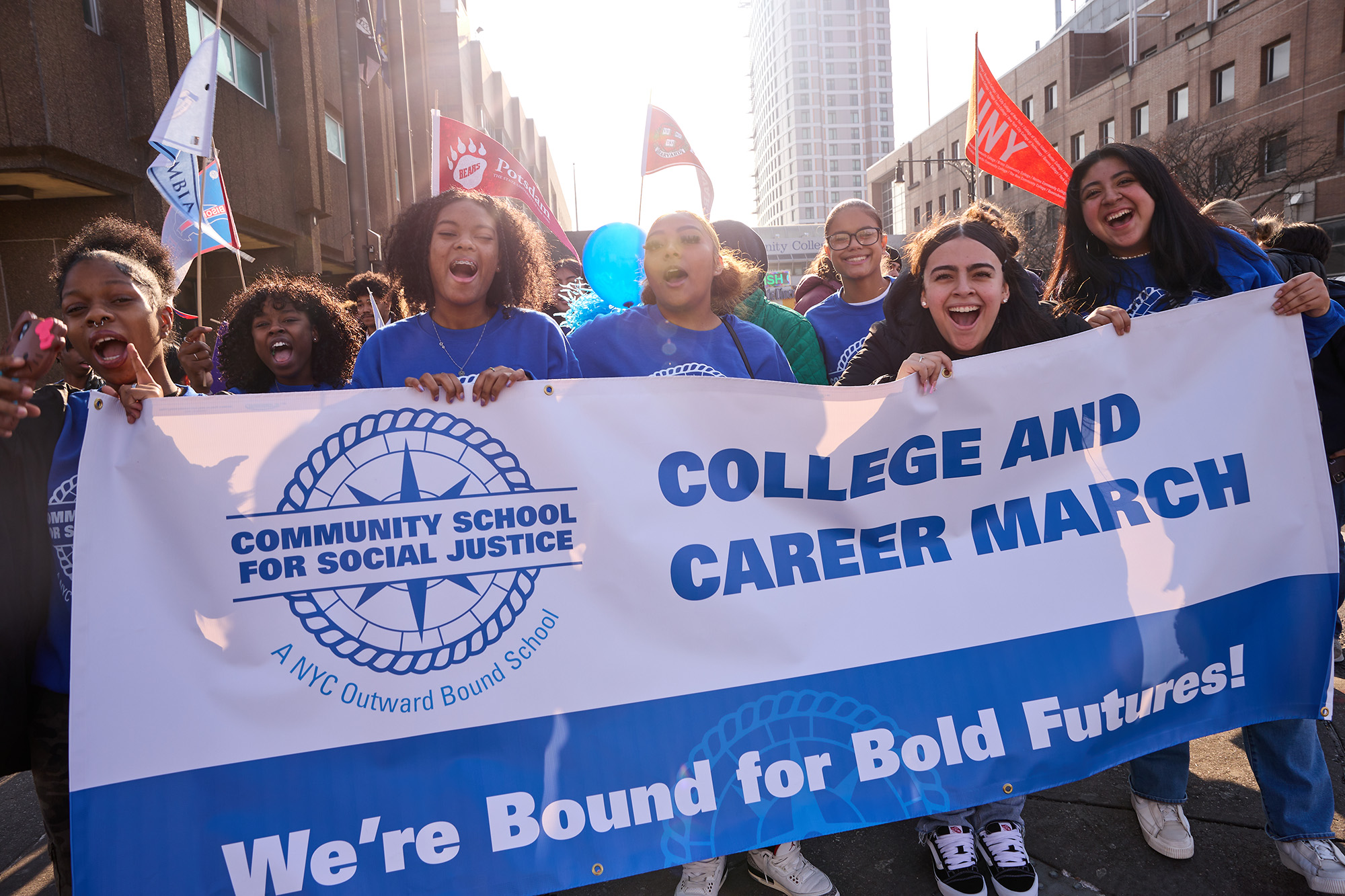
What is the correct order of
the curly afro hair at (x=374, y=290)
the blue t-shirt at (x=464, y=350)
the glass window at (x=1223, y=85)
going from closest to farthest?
the blue t-shirt at (x=464, y=350) → the curly afro hair at (x=374, y=290) → the glass window at (x=1223, y=85)

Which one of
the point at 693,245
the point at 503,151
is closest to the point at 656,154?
the point at 503,151

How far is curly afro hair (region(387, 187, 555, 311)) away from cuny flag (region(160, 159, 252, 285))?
2708 millimetres

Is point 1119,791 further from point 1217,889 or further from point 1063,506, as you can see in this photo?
point 1063,506

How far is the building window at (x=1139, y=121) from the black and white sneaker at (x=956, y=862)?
3405 centimetres

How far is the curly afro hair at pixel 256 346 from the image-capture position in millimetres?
3229

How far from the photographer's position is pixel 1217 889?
7.16 feet

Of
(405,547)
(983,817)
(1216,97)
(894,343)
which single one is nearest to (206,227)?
(405,547)

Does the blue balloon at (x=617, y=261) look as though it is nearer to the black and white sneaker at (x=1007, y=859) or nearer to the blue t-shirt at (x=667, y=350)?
the blue t-shirt at (x=667, y=350)

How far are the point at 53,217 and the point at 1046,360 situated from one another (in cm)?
932

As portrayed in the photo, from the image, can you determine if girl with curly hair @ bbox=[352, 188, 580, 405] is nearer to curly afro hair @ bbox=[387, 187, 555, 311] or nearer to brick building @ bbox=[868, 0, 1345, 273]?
curly afro hair @ bbox=[387, 187, 555, 311]

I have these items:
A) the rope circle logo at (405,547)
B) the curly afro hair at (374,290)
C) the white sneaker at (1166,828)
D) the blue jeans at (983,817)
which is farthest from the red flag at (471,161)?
the white sneaker at (1166,828)

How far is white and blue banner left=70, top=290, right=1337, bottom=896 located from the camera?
72.8 inches

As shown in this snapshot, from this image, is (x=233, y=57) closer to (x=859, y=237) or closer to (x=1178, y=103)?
(x=859, y=237)

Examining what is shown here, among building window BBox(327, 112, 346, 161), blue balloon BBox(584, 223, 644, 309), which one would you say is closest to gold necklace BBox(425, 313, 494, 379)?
blue balloon BBox(584, 223, 644, 309)
